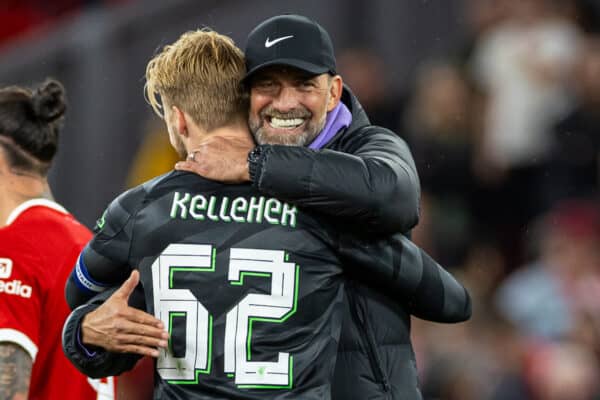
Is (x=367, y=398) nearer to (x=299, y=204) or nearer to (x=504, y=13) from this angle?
(x=299, y=204)

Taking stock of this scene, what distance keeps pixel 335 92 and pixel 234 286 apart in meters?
0.69

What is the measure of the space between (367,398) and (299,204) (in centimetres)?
58

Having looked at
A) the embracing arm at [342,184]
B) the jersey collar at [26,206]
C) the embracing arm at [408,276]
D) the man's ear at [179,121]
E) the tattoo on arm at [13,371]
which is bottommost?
the tattoo on arm at [13,371]

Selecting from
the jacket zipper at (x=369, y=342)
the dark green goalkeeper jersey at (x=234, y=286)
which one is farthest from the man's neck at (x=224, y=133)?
the jacket zipper at (x=369, y=342)

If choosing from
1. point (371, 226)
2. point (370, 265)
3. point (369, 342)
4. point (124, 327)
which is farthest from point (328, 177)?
point (124, 327)

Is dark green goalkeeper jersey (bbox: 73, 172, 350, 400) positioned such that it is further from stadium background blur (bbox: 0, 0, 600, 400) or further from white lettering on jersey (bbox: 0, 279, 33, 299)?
stadium background blur (bbox: 0, 0, 600, 400)

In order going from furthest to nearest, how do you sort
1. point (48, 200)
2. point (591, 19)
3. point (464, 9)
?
point (464, 9) → point (591, 19) → point (48, 200)

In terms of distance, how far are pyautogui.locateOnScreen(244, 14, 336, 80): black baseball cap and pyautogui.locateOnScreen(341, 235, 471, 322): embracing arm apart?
1.67ft

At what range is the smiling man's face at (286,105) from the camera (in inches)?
147

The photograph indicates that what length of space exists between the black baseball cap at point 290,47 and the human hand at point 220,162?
212mm

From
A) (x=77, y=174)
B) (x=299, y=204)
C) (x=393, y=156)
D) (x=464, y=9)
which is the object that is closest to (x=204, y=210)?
(x=299, y=204)

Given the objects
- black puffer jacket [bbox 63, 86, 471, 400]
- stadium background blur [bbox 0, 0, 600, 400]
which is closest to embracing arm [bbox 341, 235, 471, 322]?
black puffer jacket [bbox 63, 86, 471, 400]

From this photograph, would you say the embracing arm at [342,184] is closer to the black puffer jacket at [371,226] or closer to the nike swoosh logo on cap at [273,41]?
the black puffer jacket at [371,226]

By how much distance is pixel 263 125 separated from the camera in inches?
148
